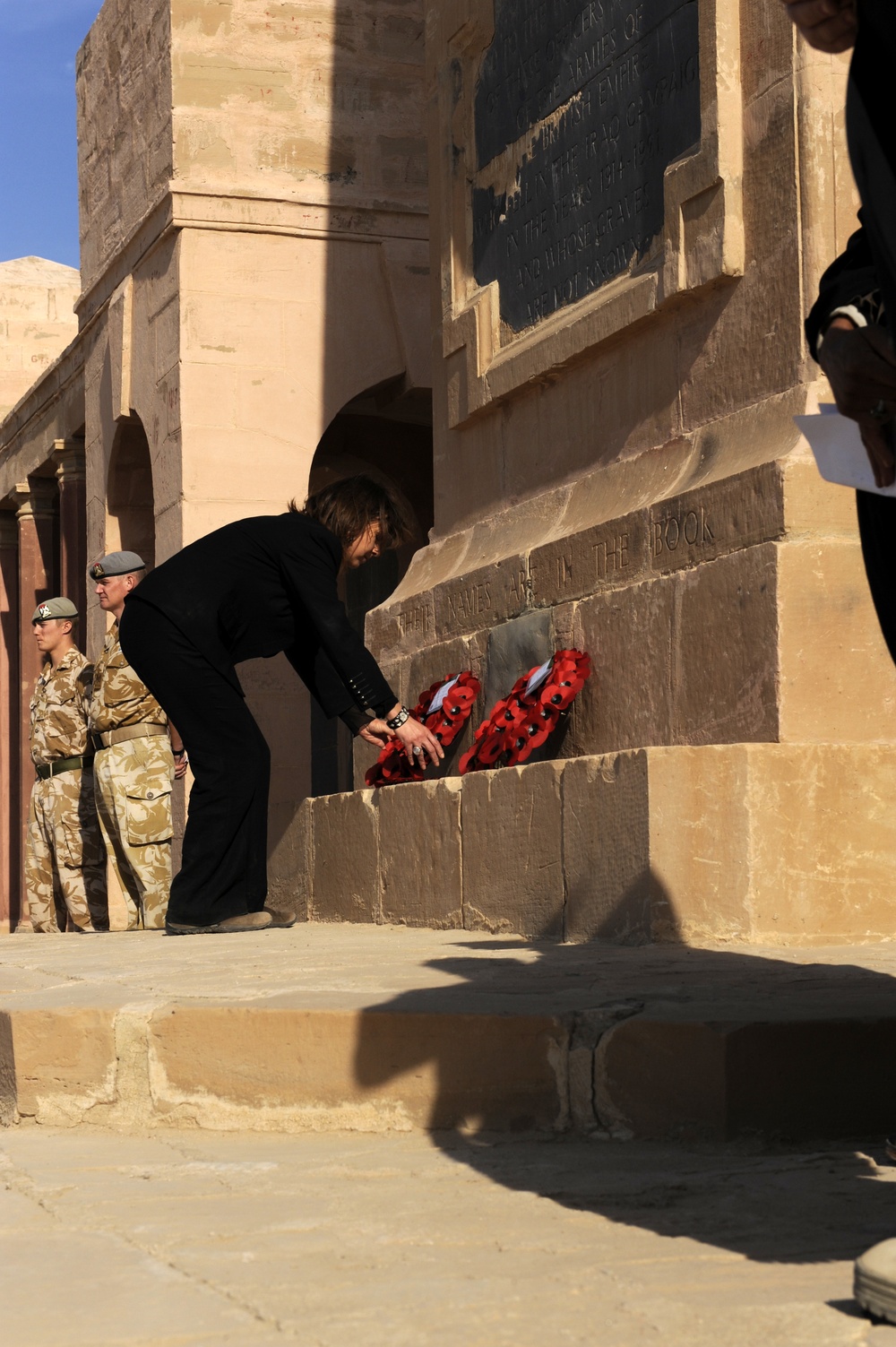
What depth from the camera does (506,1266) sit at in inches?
88.4

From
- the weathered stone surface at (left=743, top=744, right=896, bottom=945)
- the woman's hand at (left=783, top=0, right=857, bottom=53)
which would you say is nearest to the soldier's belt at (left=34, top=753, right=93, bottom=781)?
the weathered stone surface at (left=743, top=744, right=896, bottom=945)

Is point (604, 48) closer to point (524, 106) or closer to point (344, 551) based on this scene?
point (524, 106)

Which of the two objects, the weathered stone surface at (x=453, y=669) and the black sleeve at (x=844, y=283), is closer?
the black sleeve at (x=844, y=283)

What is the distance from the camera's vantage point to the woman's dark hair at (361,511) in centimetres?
610

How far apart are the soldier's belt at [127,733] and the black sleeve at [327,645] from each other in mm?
2358

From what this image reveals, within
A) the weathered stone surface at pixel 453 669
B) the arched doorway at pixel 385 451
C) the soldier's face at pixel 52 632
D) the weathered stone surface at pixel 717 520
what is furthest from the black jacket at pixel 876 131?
the arched doorway at pixel 385 451

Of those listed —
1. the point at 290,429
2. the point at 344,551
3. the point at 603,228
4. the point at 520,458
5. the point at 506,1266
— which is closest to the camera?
the point at 506,1266

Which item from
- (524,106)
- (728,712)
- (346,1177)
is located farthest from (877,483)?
(524,106)

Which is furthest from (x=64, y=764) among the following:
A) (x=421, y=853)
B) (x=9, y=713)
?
(x=9, y=713)

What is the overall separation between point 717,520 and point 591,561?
Answer: 875 mm

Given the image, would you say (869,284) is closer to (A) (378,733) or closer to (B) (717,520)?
(B) (717,520)

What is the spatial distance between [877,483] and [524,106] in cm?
551

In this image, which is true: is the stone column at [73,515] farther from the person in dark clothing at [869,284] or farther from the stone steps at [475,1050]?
the person in dark clothing at [869,284]

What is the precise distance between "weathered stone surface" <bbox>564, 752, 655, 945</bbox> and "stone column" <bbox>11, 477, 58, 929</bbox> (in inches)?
477
